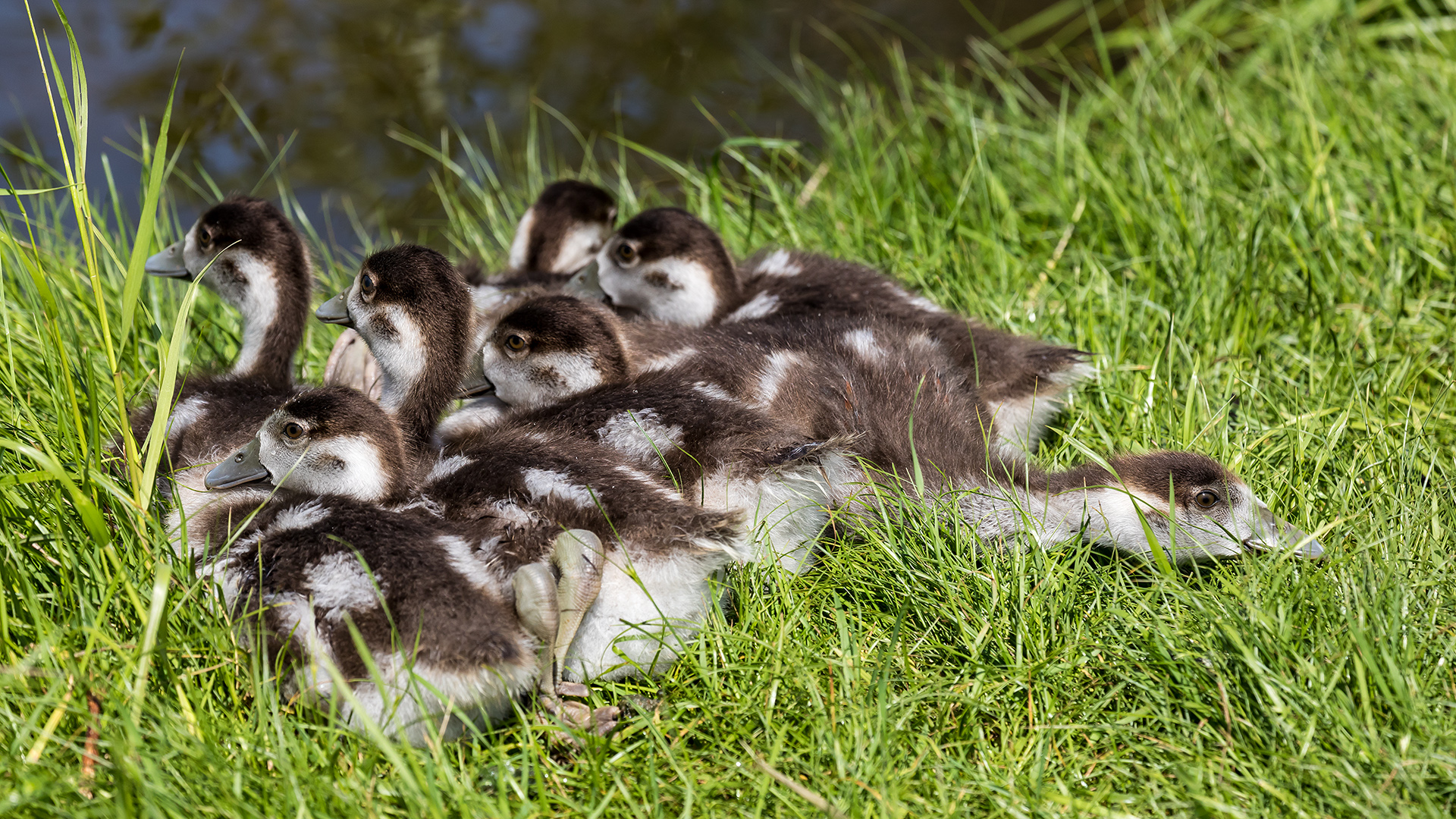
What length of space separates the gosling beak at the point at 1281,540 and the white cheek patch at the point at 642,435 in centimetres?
154

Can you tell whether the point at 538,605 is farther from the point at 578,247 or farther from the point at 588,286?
the point at 578,247

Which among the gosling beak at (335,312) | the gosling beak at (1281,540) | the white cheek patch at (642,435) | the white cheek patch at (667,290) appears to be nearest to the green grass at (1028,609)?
the gosling beak at (1281,540)

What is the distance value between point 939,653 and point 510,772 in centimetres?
109

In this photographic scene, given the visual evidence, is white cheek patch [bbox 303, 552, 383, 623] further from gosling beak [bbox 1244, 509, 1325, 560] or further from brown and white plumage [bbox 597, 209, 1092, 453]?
gosling beak [bbox 1244, 509, 1325, 560]

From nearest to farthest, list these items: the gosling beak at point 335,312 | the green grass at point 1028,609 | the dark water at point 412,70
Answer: the green grass at point 1028,609, the gosling beak at point 335,312, the dark water at point 412,70

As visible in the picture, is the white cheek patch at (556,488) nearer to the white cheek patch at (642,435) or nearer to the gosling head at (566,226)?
the white cheek patch at (642,435)

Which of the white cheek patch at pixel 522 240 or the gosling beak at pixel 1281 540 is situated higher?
the white cheek patch at pixel 522 240

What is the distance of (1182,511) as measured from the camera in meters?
3.14

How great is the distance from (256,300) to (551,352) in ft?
3.61

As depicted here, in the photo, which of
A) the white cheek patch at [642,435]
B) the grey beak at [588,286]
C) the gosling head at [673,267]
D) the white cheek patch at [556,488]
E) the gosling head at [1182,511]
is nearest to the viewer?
the white cheek patch at [556,488]

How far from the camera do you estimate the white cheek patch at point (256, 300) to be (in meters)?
3.87

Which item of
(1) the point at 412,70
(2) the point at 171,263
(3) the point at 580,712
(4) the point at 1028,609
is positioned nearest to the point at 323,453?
(3) the point at 580,712

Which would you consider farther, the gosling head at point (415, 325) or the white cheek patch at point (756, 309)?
the white cheek patch at point (756, 309)

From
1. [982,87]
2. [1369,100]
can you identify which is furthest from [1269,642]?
[982,87]
